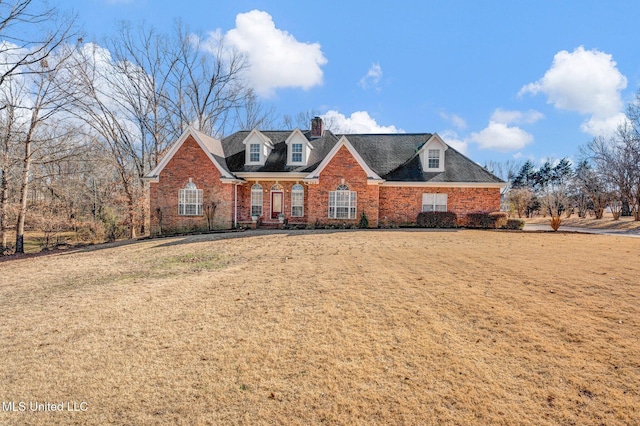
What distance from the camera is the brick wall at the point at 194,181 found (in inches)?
788

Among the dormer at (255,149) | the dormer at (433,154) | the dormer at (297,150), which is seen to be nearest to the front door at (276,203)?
the dormer at (297,150)

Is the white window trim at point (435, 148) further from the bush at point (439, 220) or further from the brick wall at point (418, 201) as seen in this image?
the bush at point (439, 220)

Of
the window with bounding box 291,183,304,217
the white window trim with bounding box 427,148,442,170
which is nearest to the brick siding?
the window with bounding box 291,183,304,217

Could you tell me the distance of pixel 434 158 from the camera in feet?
71.9

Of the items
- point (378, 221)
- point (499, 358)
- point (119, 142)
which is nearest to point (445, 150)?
point (378, 221)

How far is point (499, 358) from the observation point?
407 centimetres

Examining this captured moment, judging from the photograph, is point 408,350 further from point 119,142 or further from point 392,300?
point 119,142

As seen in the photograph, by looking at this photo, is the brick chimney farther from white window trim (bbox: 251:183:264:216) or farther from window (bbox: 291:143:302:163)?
white window trim (bbox: 251:183:264:216)

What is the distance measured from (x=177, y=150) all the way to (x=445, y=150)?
18.3 m

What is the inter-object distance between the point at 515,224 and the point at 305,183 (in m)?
13.8

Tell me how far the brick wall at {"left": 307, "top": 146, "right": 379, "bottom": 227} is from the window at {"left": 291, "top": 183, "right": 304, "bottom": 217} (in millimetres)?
1233

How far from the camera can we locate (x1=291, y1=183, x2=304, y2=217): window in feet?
70.0

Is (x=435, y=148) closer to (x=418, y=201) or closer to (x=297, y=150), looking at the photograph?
(x=418, y=201)

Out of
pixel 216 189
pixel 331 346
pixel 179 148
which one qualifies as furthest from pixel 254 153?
pixel 331 346
